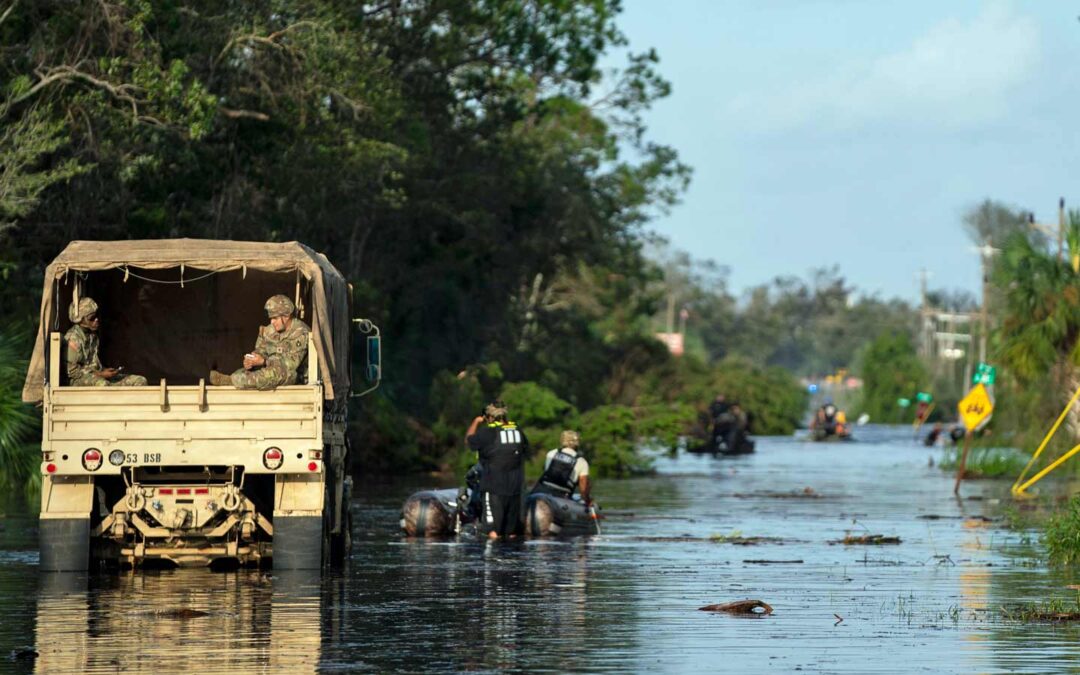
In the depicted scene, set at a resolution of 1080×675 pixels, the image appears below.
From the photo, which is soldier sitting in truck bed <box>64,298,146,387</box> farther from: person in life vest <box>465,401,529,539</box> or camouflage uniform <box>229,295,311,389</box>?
person in life vest <box>465,401,529,539</box>

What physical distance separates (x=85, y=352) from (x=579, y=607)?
5.48 m

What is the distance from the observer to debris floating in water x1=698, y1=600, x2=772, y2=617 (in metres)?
15.6

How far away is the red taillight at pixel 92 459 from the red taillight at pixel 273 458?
1.41m

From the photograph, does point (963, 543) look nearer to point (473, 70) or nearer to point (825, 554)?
point (825, 554)

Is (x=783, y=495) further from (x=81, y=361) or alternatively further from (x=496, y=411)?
(x=81, y=361)

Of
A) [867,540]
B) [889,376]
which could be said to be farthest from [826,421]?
[867,540]

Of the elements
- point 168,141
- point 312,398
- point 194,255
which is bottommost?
point 312,398

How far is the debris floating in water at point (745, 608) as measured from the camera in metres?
15.6

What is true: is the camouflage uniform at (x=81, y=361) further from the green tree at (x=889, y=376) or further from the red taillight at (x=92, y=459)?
the green tree at (x=889, y=376)

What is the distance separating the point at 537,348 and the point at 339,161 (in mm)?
30701

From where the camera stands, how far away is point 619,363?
77.8m

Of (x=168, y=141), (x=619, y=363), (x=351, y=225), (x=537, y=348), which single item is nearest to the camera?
(x=168, y=141)

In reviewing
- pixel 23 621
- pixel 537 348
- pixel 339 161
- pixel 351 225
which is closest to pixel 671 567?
pixel 23 621

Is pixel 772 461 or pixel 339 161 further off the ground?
pixel 339 161
